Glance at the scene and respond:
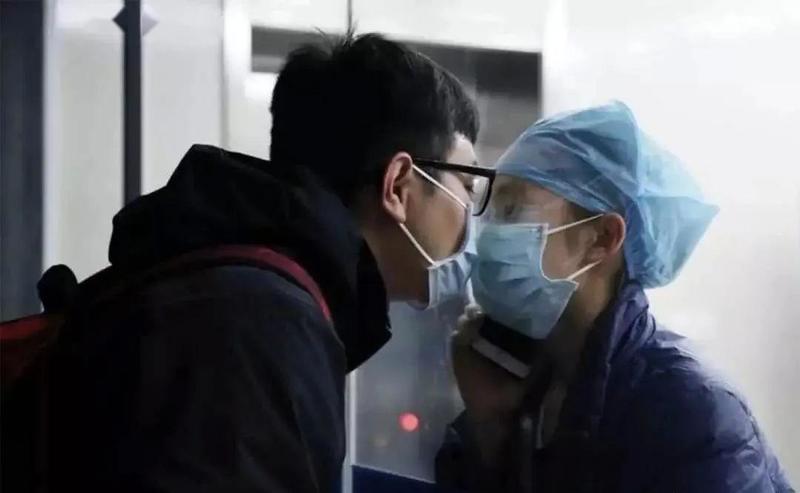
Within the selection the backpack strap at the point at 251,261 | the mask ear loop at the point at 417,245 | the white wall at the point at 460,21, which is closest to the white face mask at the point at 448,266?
the mask ear loop at the point at 417,245

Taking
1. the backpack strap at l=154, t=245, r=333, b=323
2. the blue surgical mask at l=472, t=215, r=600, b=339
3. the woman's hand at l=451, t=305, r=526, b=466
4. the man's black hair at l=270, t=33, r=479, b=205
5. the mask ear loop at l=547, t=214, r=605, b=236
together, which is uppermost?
the man's black hair at l=270, t=33, r=479, b=205

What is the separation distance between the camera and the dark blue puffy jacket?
42.5 inches

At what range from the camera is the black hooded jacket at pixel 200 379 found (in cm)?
61

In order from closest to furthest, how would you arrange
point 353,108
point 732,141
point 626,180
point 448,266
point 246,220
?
point 246,220 < point 353,108 < point 448,266 < point 626,180 < point 732,141

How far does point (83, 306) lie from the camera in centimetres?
69

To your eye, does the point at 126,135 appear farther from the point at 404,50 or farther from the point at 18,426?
the point at 18,426

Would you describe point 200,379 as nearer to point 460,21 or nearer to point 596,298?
point 596,298

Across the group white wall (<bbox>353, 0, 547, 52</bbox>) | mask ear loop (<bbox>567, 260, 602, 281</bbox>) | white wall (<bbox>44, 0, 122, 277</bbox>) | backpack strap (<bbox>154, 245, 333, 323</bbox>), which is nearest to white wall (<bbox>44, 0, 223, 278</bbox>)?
white wall (<bbox>44, 0, 122, 277</bbox>)

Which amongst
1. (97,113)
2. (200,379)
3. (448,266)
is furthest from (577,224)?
(200,379)

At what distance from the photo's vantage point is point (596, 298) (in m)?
1.23

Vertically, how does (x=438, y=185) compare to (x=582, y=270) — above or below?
above

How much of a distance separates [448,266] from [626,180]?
0.26m

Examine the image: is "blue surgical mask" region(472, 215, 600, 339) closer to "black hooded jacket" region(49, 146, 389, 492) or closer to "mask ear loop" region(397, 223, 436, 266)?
"mask ear loop" region(397, 223, 436, 266)

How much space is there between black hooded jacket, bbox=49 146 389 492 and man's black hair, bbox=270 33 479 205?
0.20m
